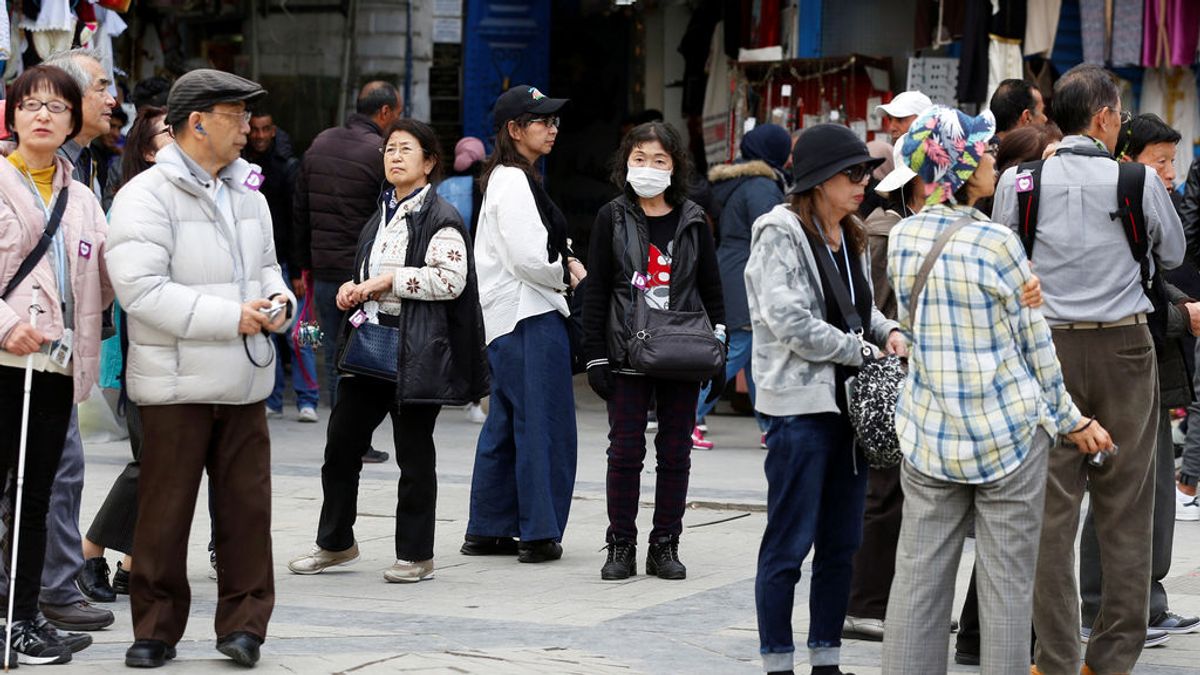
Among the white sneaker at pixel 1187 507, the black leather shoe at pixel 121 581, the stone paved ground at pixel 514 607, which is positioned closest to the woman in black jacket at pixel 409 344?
the stone paved ground at pixel 514 607

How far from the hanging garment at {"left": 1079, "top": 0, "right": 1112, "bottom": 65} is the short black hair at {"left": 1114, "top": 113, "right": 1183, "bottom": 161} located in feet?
19.1

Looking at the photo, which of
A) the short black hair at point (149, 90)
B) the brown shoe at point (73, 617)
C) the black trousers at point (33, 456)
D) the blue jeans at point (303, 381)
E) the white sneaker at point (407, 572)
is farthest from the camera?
the blue jeans at point (303, 381)

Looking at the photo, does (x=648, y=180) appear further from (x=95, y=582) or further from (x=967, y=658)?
(x=95, y=582)

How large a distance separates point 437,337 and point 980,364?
Result: 2973 mm

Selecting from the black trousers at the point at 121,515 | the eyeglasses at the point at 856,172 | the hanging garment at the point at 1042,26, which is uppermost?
the hanging garment at the point at 1042,26

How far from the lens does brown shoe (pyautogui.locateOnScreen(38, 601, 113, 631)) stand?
6.64 meters

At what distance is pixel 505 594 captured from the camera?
754 centimetres

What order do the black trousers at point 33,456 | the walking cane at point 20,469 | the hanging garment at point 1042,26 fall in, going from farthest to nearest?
the hanging garment at point 1042,26
the black trousers at point 33,456
the walking cane at point 20,469

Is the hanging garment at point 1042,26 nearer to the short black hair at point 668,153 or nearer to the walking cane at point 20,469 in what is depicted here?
the short black hair at point 668,153

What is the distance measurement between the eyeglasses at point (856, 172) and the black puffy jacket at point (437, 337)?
7.43 feet

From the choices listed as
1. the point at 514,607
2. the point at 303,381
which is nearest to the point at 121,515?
the point at 514,607

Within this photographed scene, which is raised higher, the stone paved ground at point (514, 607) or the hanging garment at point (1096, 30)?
the hanging garment at point (1096, 30)

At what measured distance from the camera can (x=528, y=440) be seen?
8273 mm

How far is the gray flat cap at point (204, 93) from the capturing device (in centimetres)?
607
